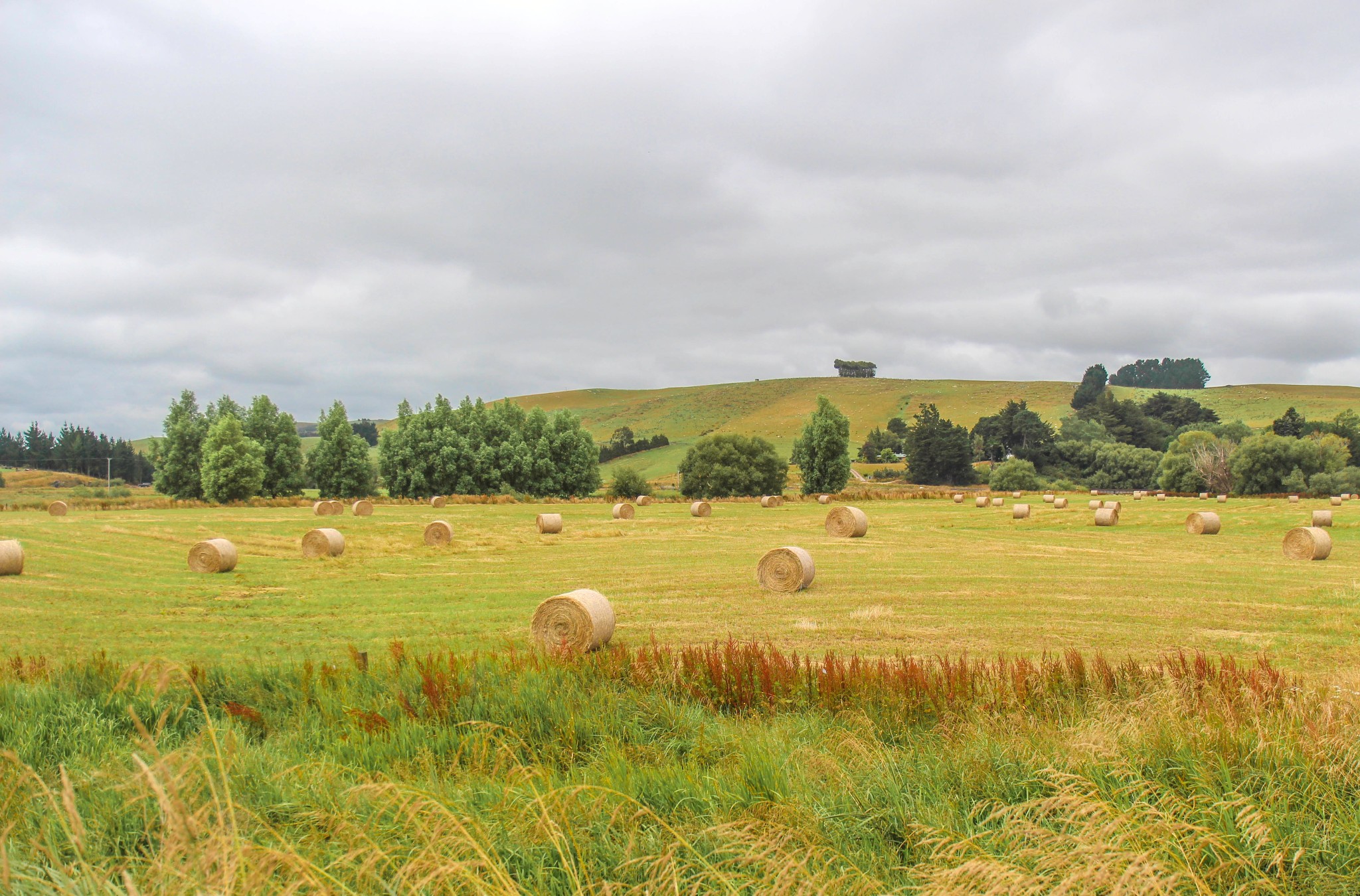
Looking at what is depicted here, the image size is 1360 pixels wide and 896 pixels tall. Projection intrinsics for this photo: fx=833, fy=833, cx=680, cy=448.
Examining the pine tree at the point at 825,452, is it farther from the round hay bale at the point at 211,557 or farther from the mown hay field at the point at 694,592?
the round hay bale at the point at 211,557

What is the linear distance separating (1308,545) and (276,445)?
81004 millimetres

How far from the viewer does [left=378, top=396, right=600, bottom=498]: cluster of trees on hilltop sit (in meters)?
79.8

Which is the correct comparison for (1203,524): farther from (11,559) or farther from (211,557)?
(11,559)

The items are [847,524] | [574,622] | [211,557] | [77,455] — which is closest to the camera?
[574,622]

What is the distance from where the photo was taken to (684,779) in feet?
21.3

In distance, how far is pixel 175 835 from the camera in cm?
304

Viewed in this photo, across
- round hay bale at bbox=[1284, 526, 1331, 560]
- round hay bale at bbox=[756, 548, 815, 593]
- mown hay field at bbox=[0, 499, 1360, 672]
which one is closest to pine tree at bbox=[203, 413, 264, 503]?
mown hay field at bbox=[0, 499, 1360, 672]

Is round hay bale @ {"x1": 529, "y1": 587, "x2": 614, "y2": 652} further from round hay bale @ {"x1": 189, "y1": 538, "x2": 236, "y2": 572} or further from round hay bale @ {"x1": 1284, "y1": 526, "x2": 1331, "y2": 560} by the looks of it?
round hay bale @ {"x1": 1284, "y1": 526, "x2": 1331, "y2": 560}

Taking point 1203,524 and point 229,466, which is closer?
point 1203,524

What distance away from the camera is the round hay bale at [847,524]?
36688 millimetres

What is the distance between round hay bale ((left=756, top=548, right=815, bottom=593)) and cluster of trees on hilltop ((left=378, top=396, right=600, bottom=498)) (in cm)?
5974

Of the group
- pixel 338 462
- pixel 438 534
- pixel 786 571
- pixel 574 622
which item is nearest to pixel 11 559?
pixel 438 534

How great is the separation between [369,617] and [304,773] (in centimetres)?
1203

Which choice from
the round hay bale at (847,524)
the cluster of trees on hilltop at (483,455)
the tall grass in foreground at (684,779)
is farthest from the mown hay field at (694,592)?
the cluster of trees on hilltop at (483,455)
